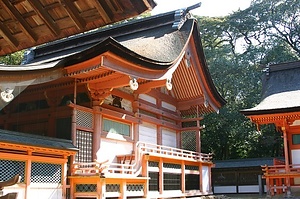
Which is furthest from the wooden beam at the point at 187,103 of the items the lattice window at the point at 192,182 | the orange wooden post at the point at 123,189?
the orange wooden post at the point at 123,189

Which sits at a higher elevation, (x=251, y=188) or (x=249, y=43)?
(x=249, y=43)

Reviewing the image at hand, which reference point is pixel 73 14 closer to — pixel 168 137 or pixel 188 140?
pixel 168 137

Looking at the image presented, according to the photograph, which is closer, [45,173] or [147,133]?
[45,173]

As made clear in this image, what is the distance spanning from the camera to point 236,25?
3416 cm

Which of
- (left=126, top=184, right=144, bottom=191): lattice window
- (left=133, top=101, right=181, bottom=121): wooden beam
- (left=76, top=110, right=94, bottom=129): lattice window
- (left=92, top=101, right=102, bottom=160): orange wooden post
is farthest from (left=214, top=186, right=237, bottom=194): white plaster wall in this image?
(left=76, top=110, right=94, bottom=129): lattice window

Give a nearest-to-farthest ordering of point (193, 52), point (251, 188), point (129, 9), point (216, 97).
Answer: point (129, 9) < point (193, 52) < point (216, 97) < point (251, 188)

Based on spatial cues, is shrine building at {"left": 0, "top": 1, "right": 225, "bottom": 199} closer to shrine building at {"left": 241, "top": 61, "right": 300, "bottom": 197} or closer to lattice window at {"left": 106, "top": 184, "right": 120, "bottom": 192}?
lattice window at {"left": 106, "top": 184, "right": 120, "bottom": 192}

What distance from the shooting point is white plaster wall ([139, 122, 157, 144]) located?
14828 mm

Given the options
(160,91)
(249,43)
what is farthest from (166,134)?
(249,43)

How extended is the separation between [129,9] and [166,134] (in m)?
13.4

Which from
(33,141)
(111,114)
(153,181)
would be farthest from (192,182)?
(33,141)

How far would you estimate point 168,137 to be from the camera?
1691 centimetres

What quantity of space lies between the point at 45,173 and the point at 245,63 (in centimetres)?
2233

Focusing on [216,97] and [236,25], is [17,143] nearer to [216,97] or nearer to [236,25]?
[216,97]
